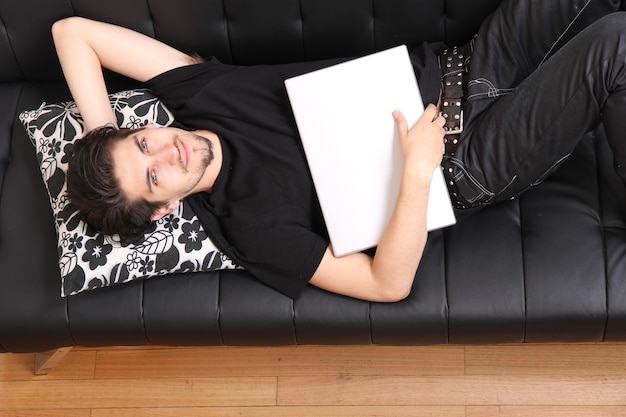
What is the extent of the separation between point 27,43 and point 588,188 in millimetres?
1347

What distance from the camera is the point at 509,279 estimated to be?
4.55 feet

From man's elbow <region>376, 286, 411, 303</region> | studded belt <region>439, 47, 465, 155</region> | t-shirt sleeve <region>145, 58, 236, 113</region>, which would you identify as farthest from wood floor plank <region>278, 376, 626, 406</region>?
t-shirt sleeve <region>145, 58, 236, 113</region>

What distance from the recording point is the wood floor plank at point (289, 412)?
5.50 ft

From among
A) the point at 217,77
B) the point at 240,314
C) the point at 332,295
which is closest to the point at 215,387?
the point at 240,314

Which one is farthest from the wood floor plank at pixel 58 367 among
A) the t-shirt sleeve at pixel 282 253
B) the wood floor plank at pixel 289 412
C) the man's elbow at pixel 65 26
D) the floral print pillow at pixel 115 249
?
the man's elbow at pixel 65 26

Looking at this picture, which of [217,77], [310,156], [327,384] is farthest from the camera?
[327,384]

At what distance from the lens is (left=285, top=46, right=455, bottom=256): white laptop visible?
4.43 feet

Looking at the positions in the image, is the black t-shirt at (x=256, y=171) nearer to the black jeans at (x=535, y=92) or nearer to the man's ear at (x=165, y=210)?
the man's ear at (x=165, y=210)

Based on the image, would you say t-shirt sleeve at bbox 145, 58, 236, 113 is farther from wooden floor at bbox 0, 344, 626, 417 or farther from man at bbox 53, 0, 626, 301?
wooden floor at bbox 0, 344, 626, 417

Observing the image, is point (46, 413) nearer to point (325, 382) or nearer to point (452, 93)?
point (325, 382)

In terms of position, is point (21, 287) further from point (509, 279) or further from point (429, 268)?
point (509, 279)

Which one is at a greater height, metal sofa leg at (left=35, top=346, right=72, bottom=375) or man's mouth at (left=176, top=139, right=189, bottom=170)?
man's mouth at (left=176, top=139, right=189, bottom=170)

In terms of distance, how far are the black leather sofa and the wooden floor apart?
278 mm

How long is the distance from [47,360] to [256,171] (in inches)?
33.5
